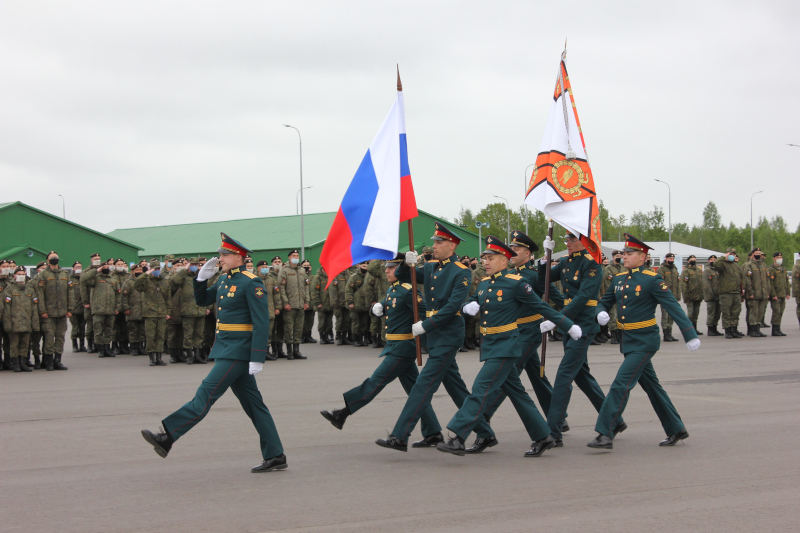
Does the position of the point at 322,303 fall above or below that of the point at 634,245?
below

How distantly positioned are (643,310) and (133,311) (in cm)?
1233

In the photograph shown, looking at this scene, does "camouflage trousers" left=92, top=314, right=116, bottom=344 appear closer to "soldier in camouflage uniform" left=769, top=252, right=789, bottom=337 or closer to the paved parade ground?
the paved parade ground

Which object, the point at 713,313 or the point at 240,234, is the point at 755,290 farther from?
the point at 240,234

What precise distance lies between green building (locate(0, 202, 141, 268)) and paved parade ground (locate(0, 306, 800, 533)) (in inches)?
1316

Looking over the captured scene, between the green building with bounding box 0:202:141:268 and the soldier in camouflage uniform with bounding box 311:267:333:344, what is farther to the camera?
the green building with bounding box 0:202:141:268

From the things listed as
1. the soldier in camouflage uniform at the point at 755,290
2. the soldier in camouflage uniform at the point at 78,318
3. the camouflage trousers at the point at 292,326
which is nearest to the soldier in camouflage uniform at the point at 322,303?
the camouflage trousers at the point at 292,326

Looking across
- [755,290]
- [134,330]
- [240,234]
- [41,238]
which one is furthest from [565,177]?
[240,234]

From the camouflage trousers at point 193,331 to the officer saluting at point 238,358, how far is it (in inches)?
345

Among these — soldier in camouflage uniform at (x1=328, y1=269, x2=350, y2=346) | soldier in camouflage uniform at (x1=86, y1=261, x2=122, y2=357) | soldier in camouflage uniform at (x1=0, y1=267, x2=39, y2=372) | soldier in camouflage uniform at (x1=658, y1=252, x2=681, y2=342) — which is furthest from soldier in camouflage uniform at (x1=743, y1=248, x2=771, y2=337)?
soldier in camouflage uniform at (x1=0, y1=267, x2=39, y2=372)

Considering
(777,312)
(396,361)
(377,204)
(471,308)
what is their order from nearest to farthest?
(471,308) → (396,361) → (377,204) → (777,312)

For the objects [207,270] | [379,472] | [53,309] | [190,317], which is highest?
[207,270]

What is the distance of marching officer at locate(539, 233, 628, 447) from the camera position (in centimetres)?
764

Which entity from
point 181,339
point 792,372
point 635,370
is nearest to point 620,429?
point 635,370

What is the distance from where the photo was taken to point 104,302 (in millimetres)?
16734
